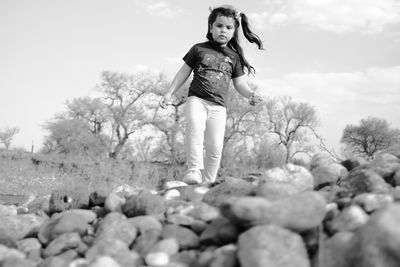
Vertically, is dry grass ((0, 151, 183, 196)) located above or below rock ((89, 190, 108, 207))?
below

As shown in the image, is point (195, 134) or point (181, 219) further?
point (195, 134)

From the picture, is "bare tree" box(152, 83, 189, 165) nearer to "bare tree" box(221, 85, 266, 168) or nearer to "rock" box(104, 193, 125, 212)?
"bare tree" box(221, 85, 266, 168)

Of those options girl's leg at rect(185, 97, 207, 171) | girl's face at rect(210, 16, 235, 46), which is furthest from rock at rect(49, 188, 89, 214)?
girl's face at rect(210, 16, 235, 46)

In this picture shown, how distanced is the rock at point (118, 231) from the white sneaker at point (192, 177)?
164 centimetres

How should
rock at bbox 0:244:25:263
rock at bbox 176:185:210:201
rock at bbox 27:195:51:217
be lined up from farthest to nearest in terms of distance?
rock at bbox 27:195:51:217
rock at bbox 176:185:210:201
rock at bbox 0:244:25:263

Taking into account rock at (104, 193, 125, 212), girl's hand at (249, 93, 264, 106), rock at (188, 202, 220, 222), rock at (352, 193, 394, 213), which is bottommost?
rock at (104, 193, 125, 212)

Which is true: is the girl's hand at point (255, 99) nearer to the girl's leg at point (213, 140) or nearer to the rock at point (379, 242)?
the girl's leg at point (213, 140)

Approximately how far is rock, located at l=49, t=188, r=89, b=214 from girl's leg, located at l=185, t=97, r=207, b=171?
4.72ft

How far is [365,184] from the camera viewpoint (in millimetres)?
2344

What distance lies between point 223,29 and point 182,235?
127 inches

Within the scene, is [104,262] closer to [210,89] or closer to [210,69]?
[210,89]

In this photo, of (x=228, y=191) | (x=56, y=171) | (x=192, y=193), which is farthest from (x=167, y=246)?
(x=56, y=171)

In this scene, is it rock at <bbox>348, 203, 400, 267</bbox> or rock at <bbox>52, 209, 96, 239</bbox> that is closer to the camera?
rock at <bbox>348, 203, 400, 267</bbox>

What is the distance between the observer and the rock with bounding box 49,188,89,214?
306cm
